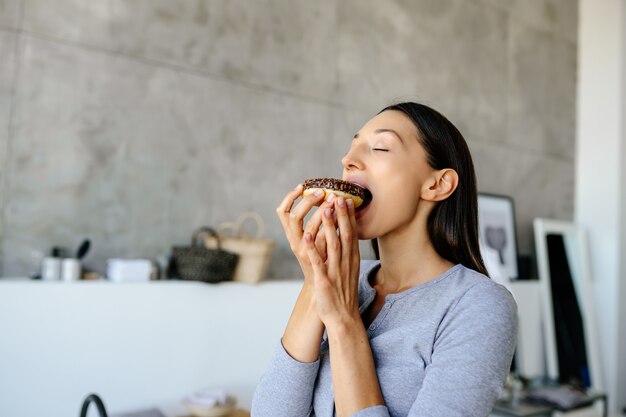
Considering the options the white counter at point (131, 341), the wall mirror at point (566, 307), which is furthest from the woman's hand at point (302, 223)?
the wall mirror at point (566, 307)

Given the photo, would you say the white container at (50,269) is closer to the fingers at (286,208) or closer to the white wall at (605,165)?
the fingers at (286,208)

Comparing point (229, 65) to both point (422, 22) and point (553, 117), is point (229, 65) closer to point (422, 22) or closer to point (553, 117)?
point (422, 22)

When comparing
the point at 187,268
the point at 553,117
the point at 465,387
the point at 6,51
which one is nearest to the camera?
the point at 465,387

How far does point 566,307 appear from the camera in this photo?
4.24 metres

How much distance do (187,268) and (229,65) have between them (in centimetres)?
109

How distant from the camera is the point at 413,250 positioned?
109 cm

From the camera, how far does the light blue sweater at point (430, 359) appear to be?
82 centimetres

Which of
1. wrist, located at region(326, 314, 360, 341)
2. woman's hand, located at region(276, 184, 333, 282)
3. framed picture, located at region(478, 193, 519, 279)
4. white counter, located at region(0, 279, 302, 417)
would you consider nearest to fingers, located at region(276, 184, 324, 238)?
woman's hand, located at region(276, 184, 333, 282)

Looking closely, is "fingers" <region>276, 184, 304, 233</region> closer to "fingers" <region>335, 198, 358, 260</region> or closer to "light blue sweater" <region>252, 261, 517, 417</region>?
"fingers" <region>335, 198, 358, 260</region>

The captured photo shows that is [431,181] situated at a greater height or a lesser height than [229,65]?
lesser

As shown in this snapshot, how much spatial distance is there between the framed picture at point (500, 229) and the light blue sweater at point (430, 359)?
296 centimetres

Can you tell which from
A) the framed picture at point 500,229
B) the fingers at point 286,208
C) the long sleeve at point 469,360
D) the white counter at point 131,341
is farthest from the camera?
the framed picture at point 500,229

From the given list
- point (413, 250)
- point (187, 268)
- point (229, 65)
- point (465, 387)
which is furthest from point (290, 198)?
point (229, 65)

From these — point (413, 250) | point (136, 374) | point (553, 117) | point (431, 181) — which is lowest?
point (136, 374)
